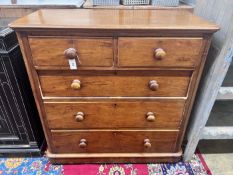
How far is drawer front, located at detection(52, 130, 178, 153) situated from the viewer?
1.15m

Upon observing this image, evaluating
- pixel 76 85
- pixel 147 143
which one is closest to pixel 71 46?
pixel 76 85

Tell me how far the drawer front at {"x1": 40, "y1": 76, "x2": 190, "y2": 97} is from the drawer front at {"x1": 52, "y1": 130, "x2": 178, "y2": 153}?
28 cm

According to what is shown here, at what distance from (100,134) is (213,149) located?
885mm

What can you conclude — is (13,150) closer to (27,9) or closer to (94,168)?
(94,168)

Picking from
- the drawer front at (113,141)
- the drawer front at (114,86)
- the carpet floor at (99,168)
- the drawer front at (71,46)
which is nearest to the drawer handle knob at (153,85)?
the drawer front at (114,86)

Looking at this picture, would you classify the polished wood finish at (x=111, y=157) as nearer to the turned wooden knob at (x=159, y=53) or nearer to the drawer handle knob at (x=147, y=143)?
the drawer handle knob at (x=147, y=143)

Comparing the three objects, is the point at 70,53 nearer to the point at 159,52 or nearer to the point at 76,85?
the point at 76,85

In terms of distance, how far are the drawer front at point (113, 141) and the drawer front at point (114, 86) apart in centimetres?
28

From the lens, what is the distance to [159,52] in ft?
2.69

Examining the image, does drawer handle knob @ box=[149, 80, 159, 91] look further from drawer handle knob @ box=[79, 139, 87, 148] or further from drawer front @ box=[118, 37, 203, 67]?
drawer handle knob @ box=[79, 139, 87, 148]

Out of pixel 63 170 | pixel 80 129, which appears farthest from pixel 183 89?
pixel 63 170

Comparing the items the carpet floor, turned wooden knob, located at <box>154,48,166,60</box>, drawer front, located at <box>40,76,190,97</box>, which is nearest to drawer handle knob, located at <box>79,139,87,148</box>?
the carpet floor

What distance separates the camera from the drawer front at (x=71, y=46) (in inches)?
32.6

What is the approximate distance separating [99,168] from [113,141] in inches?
9.5
